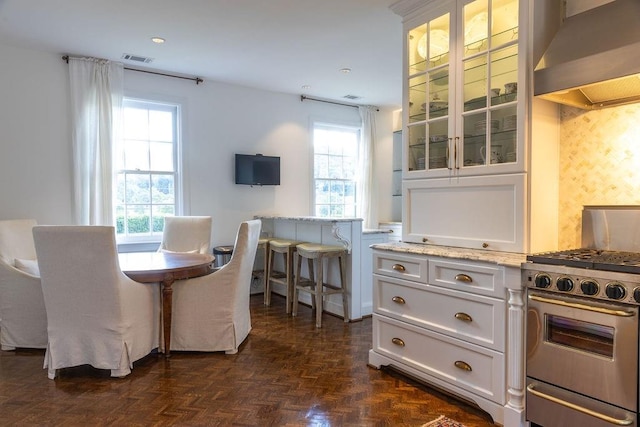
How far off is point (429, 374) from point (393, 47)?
298 centimetres

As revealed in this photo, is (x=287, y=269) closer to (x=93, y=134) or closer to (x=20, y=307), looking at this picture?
(x=20, y=307)

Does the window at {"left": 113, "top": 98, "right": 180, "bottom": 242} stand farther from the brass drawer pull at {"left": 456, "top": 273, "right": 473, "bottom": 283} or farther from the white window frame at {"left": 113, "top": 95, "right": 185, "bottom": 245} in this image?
the brass drawer pull at {"left": 456, "top": 273, "right": 473, "bottom": 283}

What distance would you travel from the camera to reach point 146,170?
15.8ft

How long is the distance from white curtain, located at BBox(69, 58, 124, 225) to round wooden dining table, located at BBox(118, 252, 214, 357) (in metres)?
1.19

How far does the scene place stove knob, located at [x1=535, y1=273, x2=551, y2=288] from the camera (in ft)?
6.52

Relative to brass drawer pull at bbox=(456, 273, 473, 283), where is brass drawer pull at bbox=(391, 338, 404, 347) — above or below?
below

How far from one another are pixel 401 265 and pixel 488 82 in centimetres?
126

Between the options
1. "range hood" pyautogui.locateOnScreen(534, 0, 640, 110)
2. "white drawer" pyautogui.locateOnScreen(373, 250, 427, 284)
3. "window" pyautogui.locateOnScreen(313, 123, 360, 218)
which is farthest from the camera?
"window" pyautogui.locateOnScreen(313, 123, 360, 218)

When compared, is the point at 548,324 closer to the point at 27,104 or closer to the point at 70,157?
the point at 70,157

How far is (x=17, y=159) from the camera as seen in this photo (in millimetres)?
4082

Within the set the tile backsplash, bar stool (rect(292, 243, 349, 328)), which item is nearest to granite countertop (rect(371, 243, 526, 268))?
the tile backsplash

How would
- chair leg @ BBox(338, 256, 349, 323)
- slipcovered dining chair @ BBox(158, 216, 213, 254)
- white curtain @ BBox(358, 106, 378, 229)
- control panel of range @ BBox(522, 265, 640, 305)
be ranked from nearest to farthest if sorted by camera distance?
control panel of range @ BBox(522, 265, 640, 305) → chair leg @ BBox(338, 256, 349, 323) → slipcovered dining chair @ BBox(158, 216, 213, 254) → white curtain @ BBox(358, 106, 378, 229)

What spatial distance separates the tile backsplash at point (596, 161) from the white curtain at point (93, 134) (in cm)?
418

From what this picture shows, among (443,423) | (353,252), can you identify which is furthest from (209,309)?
(443,423)
